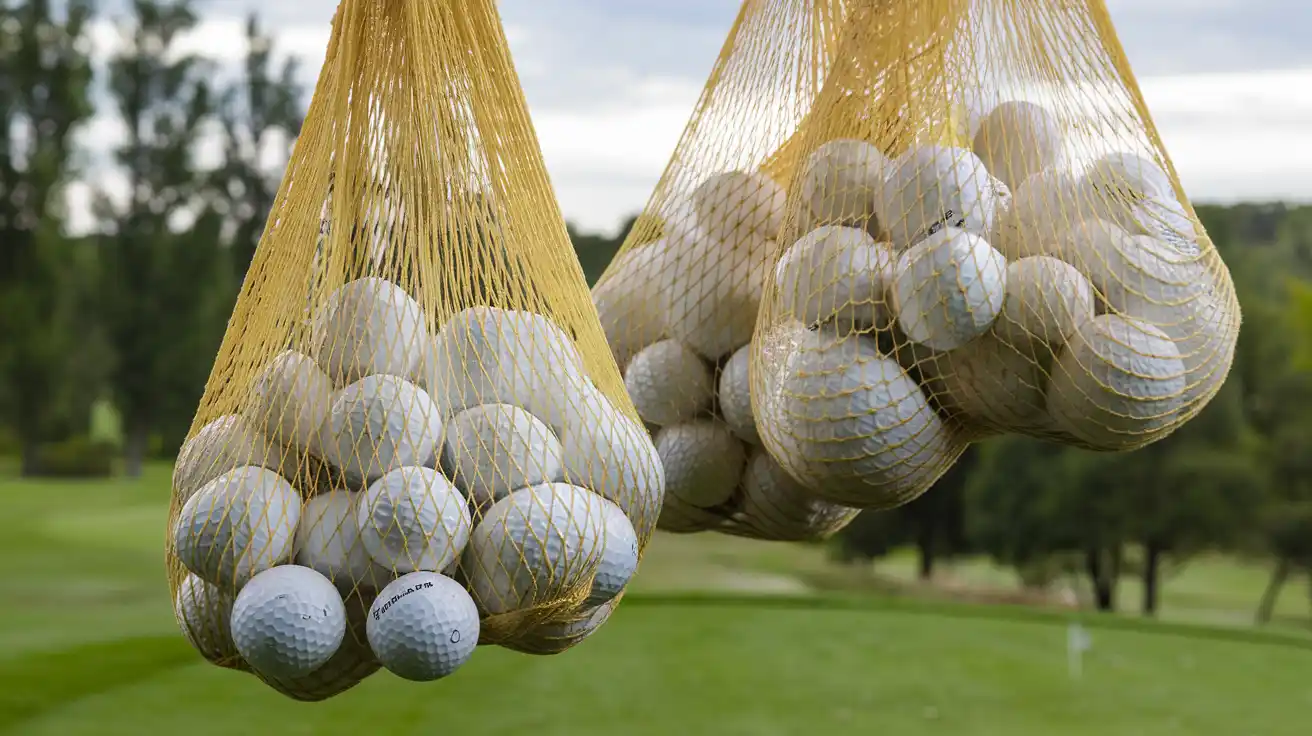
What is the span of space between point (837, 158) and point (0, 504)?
15.3 metres

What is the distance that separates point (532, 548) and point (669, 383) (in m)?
0.85

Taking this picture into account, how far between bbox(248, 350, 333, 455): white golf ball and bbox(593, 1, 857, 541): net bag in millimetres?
852

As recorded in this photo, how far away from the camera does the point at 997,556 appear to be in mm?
15203

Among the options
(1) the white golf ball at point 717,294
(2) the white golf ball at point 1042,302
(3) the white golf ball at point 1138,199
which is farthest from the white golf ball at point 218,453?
(3) the white golf ball at point 1138,199

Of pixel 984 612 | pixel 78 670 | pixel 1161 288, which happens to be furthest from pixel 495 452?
pixel 984 612

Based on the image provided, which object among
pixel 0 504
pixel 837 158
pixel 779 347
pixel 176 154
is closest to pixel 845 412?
pixel 779 347

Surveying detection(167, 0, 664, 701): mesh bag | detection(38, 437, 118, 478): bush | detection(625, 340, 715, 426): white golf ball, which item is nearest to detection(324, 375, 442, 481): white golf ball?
detection(167, 0, 664, 701): mesh bag

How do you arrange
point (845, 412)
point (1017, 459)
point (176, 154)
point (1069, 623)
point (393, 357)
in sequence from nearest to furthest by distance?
point (393, 357) < point (845, 412) < point (1069, 623) < point (1017, 459) < point (176, 154)

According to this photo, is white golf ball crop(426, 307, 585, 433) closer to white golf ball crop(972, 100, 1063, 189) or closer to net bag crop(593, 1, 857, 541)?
net bag crop(593, 1, 857, 541)

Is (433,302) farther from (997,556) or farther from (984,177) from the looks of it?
(997,556)

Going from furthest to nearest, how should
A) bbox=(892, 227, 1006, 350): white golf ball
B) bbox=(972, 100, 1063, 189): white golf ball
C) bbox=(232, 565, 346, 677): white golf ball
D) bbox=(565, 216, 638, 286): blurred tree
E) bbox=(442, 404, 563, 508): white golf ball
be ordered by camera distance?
bbox=(565, 216, 638, 286): blurred tree
bbox=(972, 100, 1063, 189): white golf ball
bbox=(892, 227, 1006, 350): white golf ball
bbox=(442, 404, 563, 508): white golf ball
bbox=(232, 565, 346, 677): white golf ball

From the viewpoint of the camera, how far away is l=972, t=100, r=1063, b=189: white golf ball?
2475mm

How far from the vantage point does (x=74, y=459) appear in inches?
719

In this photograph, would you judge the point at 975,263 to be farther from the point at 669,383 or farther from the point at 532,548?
the point at 532,548
